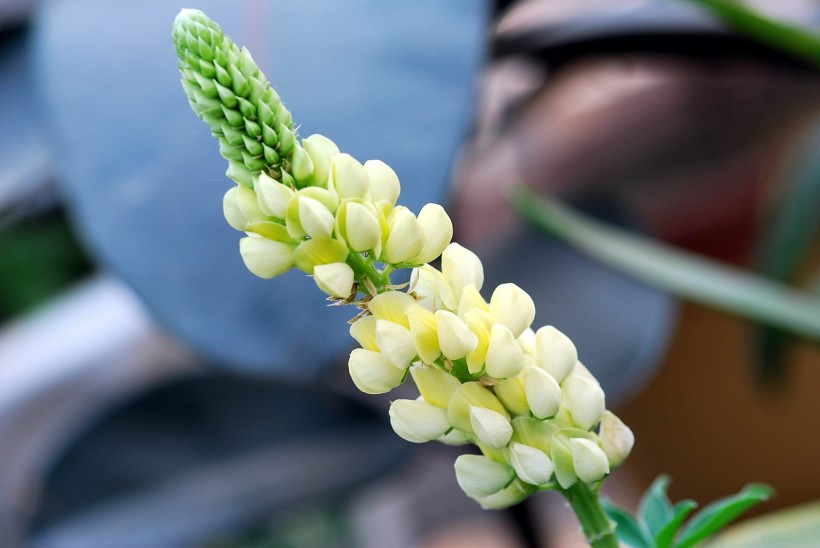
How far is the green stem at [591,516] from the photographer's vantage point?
0.12 metres

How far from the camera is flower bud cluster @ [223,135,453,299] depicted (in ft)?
0.36

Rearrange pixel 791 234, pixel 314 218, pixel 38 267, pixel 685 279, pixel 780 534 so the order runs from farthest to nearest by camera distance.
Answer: pixel 38 267, pixel 791 234, pixel 685 279, pixel 780 534, pixel 314 218

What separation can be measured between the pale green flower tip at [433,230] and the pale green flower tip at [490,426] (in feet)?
0.07

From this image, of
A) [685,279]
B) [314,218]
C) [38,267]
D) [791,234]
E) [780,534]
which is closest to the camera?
[314,218]

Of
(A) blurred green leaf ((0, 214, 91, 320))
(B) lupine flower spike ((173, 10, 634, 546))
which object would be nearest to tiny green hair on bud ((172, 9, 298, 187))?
(B) lupine flower spike ((173, 10, 634, 546))

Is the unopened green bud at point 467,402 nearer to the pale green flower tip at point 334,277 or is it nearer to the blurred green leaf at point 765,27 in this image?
the pale green flower tip at point 334,277

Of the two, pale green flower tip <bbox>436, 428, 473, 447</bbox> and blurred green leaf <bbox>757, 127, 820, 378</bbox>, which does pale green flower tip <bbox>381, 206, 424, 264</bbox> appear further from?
blurred green leaf <bbox>757, 127, 820, 378</bbox>

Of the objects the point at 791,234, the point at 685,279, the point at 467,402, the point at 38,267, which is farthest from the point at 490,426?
the point at 38,267

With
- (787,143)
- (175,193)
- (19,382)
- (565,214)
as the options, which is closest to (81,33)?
(175,193)

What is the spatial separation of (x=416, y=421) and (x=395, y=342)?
16mm

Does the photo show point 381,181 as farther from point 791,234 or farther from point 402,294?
point 791,234

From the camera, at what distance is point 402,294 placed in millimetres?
111

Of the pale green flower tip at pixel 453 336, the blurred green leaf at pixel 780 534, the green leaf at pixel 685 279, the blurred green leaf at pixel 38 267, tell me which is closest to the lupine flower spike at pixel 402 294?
the pale green flower tip at pixel 453 336

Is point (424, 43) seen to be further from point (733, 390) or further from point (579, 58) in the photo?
point (733, 390)
